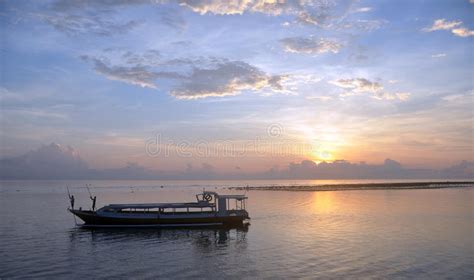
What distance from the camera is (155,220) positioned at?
52781 millimetres

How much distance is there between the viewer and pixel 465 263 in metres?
31.9

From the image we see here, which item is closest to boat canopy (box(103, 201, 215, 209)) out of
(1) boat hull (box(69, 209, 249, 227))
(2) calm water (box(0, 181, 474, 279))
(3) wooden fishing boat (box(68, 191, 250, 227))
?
(3) wooden fishing boat (box(68, 191, 250, 227))

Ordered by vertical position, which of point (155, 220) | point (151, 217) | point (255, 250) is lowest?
point (255, 250)

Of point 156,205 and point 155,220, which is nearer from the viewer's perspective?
point 155,220

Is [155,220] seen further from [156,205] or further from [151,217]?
[156,205]

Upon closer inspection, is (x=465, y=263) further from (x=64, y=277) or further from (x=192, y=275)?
(x=64, y=277)

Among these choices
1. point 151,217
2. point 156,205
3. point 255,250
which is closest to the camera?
point 255,250

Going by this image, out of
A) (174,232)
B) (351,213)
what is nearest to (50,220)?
(174,232)

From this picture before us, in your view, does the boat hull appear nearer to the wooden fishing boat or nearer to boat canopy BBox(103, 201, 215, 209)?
the wooden fishing boat

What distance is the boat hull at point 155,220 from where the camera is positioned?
52250 mm

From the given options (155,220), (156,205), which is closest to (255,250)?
(155,220)

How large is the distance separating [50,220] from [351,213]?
50476 millimetres

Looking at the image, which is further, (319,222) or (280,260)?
(319,222)

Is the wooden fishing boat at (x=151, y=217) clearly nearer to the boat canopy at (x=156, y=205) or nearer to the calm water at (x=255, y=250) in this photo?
the boat canopy at (x=156, y=205)
